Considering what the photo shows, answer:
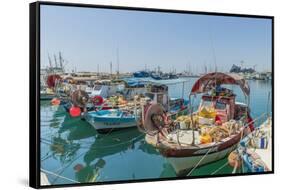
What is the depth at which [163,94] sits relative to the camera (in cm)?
580

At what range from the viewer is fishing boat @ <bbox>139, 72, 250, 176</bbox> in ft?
18.9

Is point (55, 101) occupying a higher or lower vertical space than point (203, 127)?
higher

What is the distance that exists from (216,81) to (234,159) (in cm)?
76

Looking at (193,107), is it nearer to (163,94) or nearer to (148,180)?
(163,94)

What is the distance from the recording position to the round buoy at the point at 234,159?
6.11 m

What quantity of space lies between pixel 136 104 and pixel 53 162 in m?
0.89

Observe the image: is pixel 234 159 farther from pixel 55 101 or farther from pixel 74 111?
pixel 55 101

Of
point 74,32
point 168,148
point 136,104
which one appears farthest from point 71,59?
point 168,148

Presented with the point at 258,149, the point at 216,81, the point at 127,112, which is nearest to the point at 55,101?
the point at 127,112

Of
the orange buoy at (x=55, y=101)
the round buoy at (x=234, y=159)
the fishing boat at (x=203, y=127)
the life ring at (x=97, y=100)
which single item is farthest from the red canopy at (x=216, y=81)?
the orange buoy at (x=55, y=101)

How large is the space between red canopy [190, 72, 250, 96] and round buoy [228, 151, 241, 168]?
58 cm

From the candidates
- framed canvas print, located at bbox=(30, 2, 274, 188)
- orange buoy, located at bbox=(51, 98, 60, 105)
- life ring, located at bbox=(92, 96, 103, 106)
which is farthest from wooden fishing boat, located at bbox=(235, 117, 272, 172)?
orange buoy, located at bbox=(51, 98, 60, 105)

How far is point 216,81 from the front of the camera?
604 centimetres

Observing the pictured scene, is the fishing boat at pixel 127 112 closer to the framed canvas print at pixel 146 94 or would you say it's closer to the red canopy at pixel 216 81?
the framed canvas print at pixel 146 94
